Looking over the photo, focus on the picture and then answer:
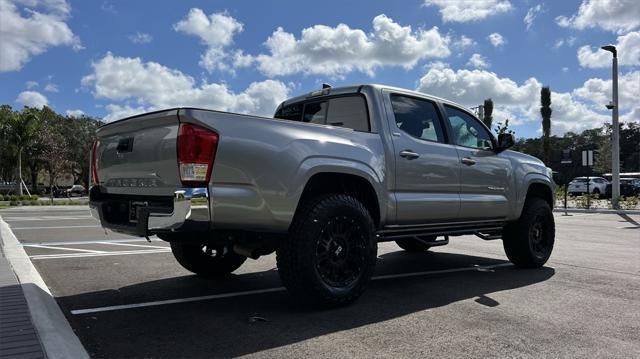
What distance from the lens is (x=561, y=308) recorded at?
4.89 m

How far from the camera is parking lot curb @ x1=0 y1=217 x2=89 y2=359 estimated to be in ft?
11.3

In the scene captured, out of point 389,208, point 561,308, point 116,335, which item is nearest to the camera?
point 116,335

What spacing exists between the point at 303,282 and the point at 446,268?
3.31m

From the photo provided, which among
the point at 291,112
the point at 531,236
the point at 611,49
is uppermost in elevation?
the point at 611,49

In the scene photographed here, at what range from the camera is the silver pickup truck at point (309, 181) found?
13.4 feet

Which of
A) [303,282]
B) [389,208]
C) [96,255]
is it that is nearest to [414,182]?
[389,208]

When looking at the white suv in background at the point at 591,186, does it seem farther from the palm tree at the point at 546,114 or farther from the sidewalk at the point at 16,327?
the sidewalk at the point at 16,327

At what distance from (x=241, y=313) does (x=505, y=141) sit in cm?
394

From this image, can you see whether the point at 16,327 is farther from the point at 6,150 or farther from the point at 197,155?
the point at 6,150

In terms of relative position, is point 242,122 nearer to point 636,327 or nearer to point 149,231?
point 149,231

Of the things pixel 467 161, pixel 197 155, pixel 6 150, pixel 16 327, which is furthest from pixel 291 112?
pixel 6 150

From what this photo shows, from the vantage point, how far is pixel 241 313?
468cm

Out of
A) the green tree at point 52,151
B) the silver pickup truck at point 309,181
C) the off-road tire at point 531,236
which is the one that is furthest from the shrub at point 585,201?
the green tree at point 52,151

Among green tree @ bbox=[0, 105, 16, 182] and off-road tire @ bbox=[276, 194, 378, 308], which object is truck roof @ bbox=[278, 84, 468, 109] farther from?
green tree @ bbox=[0, 105, 16, 182]
